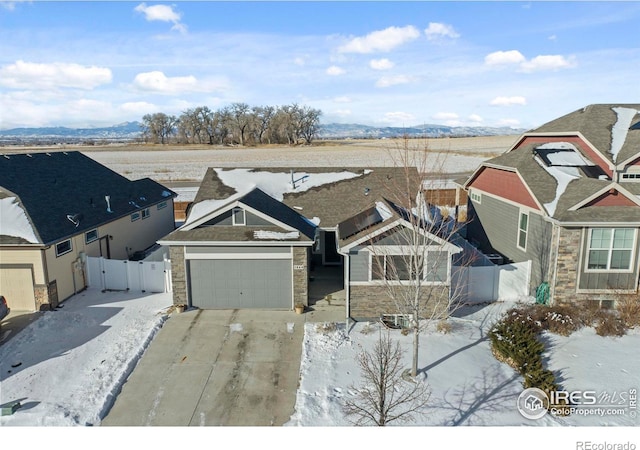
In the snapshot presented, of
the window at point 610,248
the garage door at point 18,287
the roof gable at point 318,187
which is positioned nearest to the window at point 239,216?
the roof gable at point 318,187

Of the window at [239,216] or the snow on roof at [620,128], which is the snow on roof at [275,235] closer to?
the window at [239,216]

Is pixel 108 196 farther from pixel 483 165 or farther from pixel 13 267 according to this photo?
pixel 483 165

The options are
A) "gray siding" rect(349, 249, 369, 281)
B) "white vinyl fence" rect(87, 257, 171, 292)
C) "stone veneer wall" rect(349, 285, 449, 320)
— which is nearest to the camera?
"gray siding" rect(349, 249, 369, 281)

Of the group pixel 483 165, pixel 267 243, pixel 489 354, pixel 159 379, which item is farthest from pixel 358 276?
pixel 483 165

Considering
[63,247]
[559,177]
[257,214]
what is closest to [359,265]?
[257,214]

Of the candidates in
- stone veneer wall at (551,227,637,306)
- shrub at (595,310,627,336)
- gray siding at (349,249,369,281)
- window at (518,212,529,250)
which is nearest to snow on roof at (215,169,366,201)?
gray siding at (349,249,369,281)

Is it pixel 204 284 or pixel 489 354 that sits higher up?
pixel 204 284

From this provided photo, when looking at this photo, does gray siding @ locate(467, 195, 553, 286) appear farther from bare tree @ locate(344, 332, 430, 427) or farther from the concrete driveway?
bare tree @ locate(344, 332, 430, 427)
